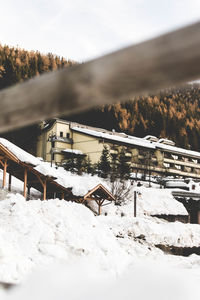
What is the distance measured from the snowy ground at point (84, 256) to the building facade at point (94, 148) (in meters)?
28.9

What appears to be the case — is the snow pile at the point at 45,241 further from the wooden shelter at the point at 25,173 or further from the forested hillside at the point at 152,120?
the forested hillside at the point at 152,120

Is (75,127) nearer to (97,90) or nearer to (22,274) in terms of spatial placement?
(22,274)

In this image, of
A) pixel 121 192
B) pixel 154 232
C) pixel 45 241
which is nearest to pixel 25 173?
pixel 154 232

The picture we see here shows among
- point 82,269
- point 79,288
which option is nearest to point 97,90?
point 79,288

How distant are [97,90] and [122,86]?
79mm

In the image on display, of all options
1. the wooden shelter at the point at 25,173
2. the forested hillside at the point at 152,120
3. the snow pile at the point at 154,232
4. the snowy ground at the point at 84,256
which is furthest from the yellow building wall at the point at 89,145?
the snow pile at the point at 154,232

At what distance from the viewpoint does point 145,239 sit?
17844 millimetres

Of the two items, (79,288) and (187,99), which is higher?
(187,99)

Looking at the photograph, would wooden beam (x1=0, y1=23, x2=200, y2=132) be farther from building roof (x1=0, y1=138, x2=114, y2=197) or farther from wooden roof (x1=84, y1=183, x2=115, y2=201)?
wooden roof (x1=84, y1=183, x2=115, y2=201)

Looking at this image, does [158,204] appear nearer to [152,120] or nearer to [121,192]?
[121,192]

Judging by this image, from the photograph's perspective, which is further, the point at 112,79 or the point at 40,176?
the point at 40,176

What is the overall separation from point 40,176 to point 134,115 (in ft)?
209

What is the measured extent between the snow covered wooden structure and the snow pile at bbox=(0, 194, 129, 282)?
23.4 ft

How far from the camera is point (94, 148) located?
49250 mm
